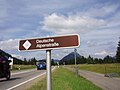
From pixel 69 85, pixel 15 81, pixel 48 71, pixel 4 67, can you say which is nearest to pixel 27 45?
pixel 48 71

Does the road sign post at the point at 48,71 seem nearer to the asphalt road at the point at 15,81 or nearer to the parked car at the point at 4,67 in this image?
the asphalt road at the point at 15,81

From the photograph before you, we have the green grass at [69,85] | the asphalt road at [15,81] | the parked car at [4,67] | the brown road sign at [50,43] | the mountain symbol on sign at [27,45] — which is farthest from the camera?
the parked car at [4,67]

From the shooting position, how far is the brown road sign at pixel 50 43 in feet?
18.9

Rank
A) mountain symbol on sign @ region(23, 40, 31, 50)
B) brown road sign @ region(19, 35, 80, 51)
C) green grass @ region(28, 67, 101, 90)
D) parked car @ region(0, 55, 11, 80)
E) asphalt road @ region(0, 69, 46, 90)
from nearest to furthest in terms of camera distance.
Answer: brown road sign @ region(19, 35, 80, 51) < mountain symbol on sign @ region(23, 40, 31, 50) < green grass @ region(28, 67, 101, 90) < asphalt road @ region(0, 69, 46, 90) < parked car @ region(0, 55, 11, 80)

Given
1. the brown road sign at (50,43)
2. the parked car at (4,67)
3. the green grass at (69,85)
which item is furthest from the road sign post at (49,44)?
the parked car at (4,67)

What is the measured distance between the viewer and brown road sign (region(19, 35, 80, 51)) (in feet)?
18.9

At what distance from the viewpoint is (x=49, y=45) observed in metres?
5.95

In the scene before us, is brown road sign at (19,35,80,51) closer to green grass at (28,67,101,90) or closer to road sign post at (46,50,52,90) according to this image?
road sign post at (46,50,52,90)

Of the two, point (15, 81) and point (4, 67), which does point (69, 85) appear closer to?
point (4, 67)

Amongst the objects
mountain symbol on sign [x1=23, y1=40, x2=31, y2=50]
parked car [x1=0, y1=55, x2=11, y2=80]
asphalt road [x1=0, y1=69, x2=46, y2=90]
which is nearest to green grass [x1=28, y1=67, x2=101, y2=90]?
asphalt road [x1=0, y1=69, x2=46, y2=90]

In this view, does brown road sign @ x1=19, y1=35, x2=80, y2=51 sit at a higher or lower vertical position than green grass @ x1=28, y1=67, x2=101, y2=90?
higher

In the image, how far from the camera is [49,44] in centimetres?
596

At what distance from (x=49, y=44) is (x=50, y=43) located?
29mm

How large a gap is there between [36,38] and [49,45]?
342 mm
